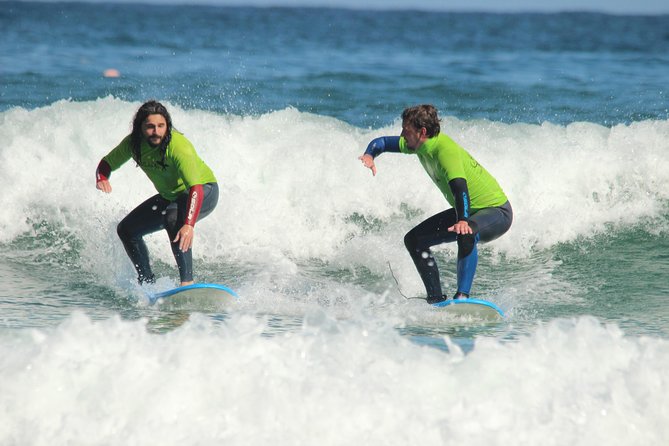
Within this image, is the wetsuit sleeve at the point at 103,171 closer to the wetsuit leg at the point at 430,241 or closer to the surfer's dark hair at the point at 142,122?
the surfer's dark hair at the point at 142,122

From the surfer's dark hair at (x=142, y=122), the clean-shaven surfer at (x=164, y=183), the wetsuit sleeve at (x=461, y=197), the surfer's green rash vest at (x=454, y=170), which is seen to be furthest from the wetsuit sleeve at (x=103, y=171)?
the wetsuit sleeve at (x=461, y=197)

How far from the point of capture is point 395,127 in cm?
1257

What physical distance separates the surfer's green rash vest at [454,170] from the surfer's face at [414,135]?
4 centimetres

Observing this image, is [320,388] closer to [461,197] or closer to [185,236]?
[185,236]

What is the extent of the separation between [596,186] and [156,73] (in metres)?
10.8

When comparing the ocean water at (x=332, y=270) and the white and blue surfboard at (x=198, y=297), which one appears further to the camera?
the white and blue surfboard at (x=198, y=297)

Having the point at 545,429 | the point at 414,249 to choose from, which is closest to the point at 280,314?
the point at 414,249

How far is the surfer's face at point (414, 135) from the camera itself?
249 inches

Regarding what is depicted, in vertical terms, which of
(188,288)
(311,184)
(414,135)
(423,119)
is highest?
(423,119)

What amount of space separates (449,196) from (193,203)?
187 cm

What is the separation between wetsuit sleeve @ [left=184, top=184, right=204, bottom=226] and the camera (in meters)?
6.30

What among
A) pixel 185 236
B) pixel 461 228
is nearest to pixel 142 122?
pixel 185 236

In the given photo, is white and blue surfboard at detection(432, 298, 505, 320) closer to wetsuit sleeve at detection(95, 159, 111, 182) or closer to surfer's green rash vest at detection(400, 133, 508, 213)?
surfer's green rash vest at detection(400, 133, 508, 213)

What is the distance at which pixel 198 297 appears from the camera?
6742 millimetres
